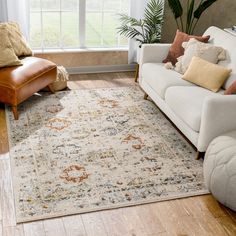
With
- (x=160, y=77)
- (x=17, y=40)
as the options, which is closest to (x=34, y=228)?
(x=160, y=77)

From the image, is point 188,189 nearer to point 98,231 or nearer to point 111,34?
point 98,231

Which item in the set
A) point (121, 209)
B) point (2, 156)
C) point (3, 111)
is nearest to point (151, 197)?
point (121, 209)

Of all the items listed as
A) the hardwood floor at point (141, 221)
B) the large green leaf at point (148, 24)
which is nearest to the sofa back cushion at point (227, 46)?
the large green leaf at point (148, 24)

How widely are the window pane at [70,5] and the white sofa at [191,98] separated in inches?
49.0

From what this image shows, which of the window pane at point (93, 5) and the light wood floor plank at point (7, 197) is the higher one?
the window pane at point (93, 5)

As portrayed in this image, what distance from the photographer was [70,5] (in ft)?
16.8

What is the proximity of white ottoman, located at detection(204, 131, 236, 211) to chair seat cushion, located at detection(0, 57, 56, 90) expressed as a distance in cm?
198

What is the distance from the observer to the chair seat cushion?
391 centimetres

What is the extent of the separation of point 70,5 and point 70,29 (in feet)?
1.01

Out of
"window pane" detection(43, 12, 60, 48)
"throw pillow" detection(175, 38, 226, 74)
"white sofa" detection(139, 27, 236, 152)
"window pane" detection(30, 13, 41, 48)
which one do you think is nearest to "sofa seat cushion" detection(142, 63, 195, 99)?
"white sofa" detection(139, 27, 236, 152)

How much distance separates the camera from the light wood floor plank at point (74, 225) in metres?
2.59

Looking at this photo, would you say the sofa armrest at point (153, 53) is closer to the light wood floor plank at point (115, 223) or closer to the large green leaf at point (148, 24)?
the large green leaf at point (148, 24)

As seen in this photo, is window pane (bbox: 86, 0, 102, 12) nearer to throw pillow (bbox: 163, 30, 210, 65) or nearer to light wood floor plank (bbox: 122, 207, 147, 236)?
throw pillow (bbox: 163, 30, 210, 65)

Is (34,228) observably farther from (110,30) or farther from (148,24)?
(110,30)
